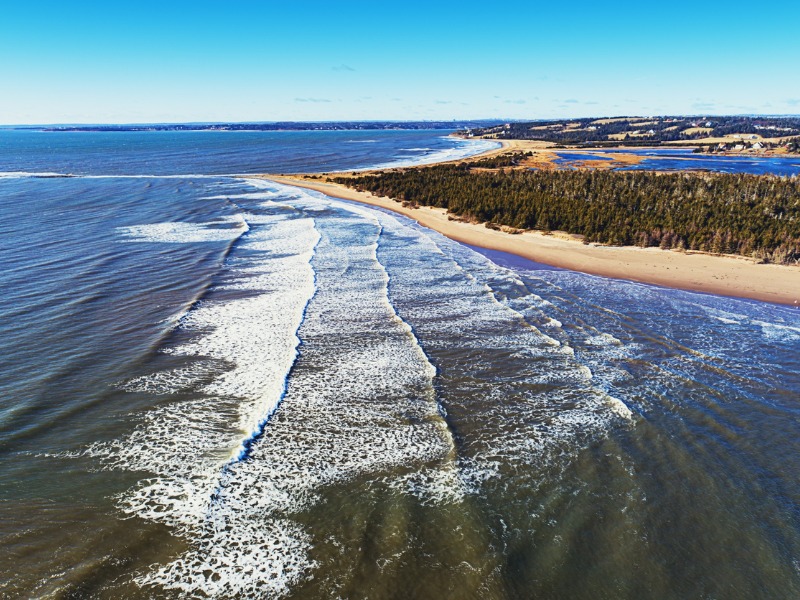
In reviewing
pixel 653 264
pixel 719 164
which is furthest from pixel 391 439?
pixel 719 164

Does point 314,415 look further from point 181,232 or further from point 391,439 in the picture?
point 181,232

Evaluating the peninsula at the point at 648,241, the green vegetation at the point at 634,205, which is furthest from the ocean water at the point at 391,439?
the green vegetation at the point at 634,205

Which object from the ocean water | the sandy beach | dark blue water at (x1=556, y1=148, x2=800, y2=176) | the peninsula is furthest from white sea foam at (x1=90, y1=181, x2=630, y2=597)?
dark blue water at (x1=556, y1=148, x2=800, y2=176)

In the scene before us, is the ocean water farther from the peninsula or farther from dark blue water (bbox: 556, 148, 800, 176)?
dark blue water (bbox: 556, 148, 800, 176)

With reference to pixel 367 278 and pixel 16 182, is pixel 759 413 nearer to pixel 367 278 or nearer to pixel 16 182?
pixel 367 278

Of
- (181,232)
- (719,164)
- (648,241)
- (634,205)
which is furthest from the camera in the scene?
(719,164)

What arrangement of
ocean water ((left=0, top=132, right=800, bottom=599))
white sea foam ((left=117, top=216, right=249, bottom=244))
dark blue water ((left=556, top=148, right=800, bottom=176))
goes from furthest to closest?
dark blue water ((left=556, top=148, right=800, bottom=176)) < white sea foam ((left=117, top=216, right=249, bottom=244)) < ocean water ((left=0, top=132, right=800, bottom=599))
